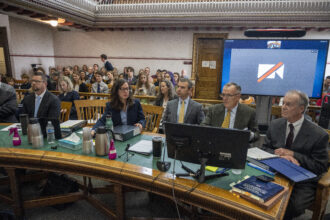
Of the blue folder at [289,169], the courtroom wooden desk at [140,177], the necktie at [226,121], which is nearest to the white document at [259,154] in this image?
the blue folder at [289,169]

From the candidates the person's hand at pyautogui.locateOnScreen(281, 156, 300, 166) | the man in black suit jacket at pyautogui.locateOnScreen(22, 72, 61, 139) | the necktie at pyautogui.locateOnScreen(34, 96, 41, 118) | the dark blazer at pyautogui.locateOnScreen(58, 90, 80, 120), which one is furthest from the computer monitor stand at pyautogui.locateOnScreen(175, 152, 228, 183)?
the dark blazer at pyautogui.locateOnScreen(58, 90, 80, 120)

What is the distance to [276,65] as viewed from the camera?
2824mm

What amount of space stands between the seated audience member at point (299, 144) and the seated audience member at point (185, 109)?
0.99m

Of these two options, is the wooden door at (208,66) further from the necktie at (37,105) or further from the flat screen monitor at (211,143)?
the flat screen monitor at (211,143)

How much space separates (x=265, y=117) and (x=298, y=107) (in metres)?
1.04

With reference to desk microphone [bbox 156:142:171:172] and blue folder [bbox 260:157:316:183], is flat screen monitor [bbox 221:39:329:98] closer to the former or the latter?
blue folder [bbox 260:157:316:183]

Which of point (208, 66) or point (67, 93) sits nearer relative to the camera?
point (67, 93)

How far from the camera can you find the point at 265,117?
9.69ft

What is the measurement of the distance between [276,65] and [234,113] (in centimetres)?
97

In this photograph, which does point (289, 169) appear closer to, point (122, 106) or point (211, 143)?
point (211, 143)

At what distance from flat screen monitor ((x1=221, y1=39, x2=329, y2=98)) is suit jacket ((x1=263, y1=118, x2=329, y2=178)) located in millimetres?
1006

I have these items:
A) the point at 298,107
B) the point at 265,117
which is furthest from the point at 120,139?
the point at 265,117

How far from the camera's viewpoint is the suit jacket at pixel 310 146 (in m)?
1.76

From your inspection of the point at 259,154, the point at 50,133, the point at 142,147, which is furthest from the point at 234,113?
the point at 50,133
